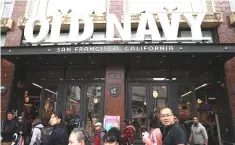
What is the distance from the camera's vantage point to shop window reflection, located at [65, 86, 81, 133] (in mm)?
9438

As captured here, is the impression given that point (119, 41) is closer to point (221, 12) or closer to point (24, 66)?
point (24, 66)

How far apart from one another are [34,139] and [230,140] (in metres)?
7.34

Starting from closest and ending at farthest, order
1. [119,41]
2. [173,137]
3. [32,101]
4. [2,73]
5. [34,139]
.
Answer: [173,137], [34,139], [119,41], [2,73], [32,101]

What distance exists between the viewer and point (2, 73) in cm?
988

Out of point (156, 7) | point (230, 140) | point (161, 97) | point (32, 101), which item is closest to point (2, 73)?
point (32, 101)

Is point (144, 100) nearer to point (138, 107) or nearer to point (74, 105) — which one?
point (138, 107)

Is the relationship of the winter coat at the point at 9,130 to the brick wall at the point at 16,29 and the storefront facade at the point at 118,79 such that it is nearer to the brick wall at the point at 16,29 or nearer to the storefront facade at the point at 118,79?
the storefront facade at the point at 118,79

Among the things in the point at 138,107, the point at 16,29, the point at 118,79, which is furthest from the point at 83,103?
the point at 16,29

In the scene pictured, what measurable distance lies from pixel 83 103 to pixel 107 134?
6.83 m

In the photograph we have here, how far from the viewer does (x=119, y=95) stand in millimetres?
8945

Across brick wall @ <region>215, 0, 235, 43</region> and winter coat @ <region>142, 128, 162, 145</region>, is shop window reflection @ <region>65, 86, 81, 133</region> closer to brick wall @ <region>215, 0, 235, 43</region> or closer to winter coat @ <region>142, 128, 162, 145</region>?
winter coat @ <region>142, 128, 162, 145</region>

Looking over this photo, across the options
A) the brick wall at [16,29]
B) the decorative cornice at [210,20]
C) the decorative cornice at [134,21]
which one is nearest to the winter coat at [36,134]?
the decorative cornice at [134,21]

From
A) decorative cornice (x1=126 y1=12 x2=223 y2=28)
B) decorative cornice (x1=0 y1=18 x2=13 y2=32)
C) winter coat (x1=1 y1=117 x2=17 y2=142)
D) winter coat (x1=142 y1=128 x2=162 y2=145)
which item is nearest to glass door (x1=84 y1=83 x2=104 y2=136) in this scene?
winter coat (x1=1 y1=117 x2=17 y2=142)

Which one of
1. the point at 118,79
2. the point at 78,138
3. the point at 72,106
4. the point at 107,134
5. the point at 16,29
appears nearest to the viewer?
the point at 78,138
